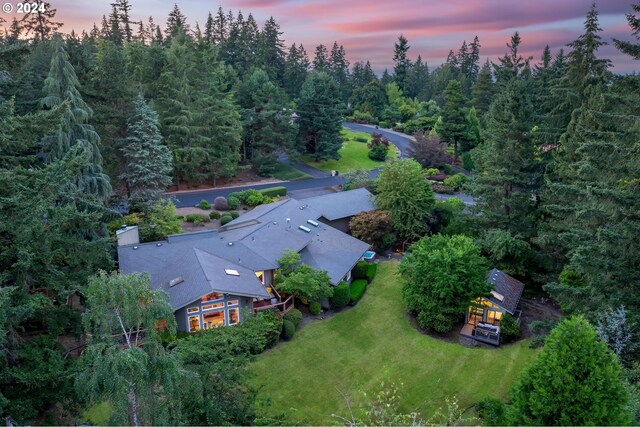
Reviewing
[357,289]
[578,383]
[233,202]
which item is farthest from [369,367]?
[233,202]

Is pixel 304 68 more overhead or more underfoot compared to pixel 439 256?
more overhead

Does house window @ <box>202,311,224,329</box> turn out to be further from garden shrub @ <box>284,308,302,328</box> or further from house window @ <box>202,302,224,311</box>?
garden shrub @ <box>284,308,302,328</box>

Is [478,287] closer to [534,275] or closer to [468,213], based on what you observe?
[534,275]

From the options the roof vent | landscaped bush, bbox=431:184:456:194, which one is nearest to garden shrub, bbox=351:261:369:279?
the roof vent

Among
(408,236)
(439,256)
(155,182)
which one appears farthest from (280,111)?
(439,256)

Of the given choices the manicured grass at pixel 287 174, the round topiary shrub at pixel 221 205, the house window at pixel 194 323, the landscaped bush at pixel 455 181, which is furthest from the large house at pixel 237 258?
the landscaped bush at pixel 455 181

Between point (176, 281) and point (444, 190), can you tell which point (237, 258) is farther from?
point (444, 190)
